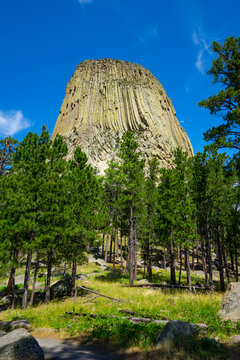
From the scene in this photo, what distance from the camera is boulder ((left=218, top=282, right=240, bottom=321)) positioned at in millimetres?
7740

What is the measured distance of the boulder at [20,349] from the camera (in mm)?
4918

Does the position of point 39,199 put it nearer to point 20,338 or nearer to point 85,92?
point 20,338

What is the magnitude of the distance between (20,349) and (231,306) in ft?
25.3

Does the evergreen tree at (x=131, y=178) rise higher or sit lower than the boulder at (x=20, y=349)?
higher

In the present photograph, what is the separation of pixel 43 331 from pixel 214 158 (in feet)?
59.6

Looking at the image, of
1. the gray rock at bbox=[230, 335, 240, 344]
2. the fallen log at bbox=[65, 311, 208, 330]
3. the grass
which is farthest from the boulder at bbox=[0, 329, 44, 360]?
the gray rock at bbox=[230, 335, 240, 344]

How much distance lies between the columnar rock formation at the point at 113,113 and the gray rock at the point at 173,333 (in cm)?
7032

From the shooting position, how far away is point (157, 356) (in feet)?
17.7

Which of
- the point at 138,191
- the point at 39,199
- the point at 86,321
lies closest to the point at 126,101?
the point at 138,191

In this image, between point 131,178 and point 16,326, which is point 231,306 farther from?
point 131,178

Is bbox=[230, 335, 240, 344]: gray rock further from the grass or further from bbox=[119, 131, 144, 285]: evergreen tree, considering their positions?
bbox=[119, 131, 144, 285]: evergreen tree

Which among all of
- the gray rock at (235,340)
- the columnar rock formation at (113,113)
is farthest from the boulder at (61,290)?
the columnar rock formation at (113,113)

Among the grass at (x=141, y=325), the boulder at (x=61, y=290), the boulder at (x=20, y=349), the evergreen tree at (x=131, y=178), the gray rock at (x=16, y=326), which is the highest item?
the evergreen tree at (x=131, y=178)

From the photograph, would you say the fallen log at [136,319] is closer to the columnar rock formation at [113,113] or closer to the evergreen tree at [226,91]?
the evergreen tree at [226,91]
